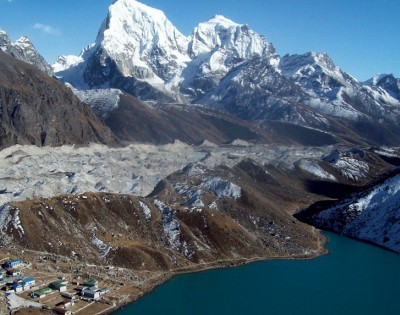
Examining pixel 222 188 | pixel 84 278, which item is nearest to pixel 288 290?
pixel 84 278

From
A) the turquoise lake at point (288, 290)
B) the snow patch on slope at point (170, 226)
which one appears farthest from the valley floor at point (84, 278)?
the snow patch on slope at point (170, 226)

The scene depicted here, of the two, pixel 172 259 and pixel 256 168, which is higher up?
pixel 256 168

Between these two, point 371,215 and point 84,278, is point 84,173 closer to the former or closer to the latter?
point 84,278

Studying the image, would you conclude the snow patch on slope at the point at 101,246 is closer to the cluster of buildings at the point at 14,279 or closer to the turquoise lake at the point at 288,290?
the turquoise lake at the point at 288,290

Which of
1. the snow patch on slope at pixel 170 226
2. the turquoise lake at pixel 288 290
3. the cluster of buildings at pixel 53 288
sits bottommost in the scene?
the cluster of buildings at pixel 53 288

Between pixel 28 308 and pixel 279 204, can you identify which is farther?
pixel 279 204

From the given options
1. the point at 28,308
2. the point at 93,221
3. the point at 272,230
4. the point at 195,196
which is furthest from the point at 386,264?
the point at 28,308

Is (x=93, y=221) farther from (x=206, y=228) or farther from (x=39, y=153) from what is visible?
(x=39, y=153)
